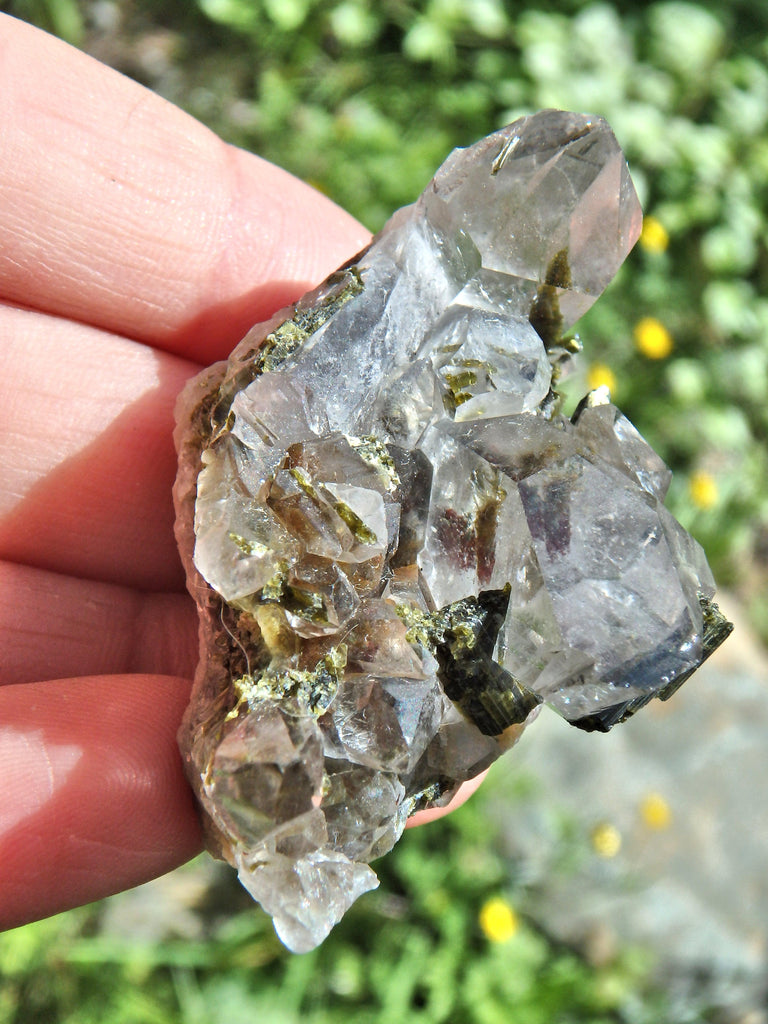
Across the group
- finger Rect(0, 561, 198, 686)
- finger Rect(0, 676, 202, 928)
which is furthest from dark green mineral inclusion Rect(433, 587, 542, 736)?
finger Rect(0, 561, 198, 686)

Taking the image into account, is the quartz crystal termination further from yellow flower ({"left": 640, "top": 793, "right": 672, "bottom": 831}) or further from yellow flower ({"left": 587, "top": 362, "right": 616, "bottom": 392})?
yellow flower ({"left": 640, "top": 793, "right": 672, "bottom": 831})

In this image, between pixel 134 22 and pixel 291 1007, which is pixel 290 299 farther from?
pixel 134 22

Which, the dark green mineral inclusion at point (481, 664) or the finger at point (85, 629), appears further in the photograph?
the finger at point (85, 629)

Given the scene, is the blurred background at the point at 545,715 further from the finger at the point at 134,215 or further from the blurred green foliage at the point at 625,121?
the finger at the point at 134,215

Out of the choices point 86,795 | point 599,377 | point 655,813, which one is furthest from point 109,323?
point 655,813

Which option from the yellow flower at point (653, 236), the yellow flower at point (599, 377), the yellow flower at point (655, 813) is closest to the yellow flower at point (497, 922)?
the yellow flower at point (655, 813)

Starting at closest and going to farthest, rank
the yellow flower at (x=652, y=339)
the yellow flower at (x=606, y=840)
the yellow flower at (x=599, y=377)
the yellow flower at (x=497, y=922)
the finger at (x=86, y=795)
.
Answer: the finger at (x=86, y=795) < the yellow flower at (x=497, y=922) < the yellow flower at (x=606, y=840) < the yellow flower at (x=599, y=377) < the yellow flower at (x=652, y=339)

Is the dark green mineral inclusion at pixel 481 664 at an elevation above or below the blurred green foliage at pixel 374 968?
above

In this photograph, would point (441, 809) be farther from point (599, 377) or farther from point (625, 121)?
point (625, 121)
